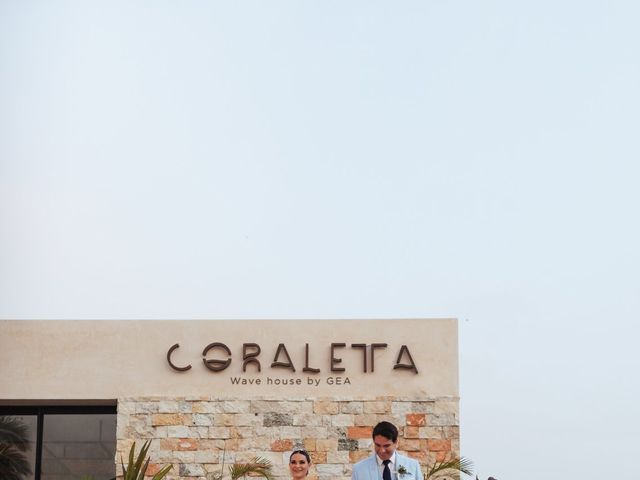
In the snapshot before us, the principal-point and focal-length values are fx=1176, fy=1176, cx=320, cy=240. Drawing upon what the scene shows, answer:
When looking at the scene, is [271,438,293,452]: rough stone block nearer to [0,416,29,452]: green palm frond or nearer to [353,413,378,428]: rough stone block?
[353,413,378,428]: rough stone block

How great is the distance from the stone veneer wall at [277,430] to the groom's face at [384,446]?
465cm

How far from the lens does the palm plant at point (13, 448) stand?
14703 millimetres

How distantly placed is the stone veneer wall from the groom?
4524 mm

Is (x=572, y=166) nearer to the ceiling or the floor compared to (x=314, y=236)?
nearer to the ceiling

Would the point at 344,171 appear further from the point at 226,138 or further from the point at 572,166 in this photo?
the point at 572,166

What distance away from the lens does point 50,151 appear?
2041 cm

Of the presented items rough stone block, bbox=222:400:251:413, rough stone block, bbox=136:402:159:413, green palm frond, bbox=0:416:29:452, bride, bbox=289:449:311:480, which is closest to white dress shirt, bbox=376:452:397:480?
bride, bbox=289:449:311:480

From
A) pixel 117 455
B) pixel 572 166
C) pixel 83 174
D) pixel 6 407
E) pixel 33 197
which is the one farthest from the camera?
pixel 572 166

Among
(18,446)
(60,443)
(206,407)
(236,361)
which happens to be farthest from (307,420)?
(18,446)

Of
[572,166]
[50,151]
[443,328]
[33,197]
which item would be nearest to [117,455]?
[443,328]

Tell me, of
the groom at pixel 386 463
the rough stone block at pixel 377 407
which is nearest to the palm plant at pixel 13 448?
the rough stone block at pixel 377 407

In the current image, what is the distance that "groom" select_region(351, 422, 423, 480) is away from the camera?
9242 millimetres

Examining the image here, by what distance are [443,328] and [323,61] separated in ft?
28.7

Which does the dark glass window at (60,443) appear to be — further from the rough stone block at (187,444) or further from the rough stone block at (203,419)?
the rough stone block at (203,419)
